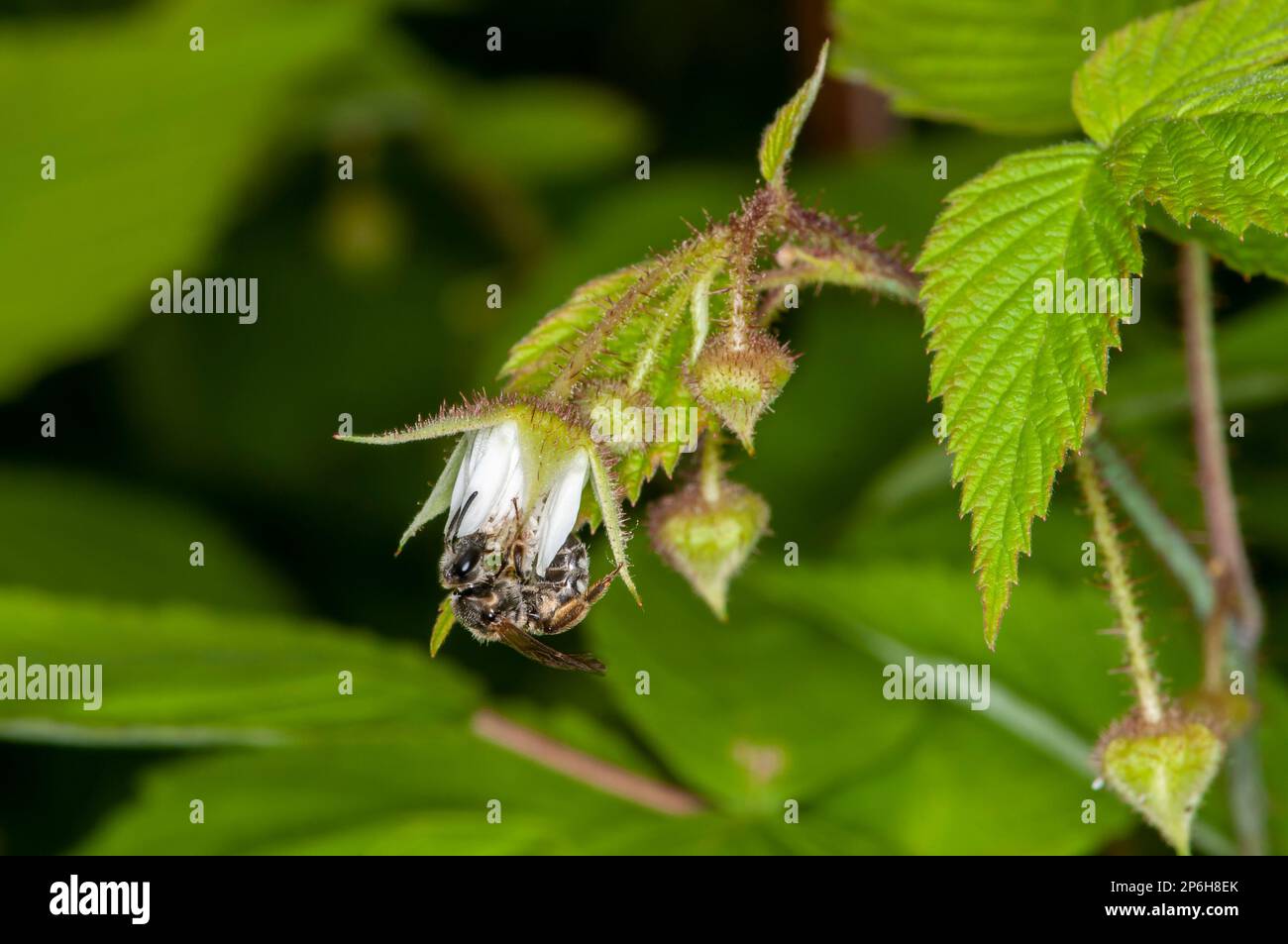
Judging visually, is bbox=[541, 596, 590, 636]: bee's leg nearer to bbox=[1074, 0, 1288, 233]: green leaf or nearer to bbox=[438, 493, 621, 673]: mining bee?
bbox=[438, 493, 621, 673]: mining bee

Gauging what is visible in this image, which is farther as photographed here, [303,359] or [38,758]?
[303,359]

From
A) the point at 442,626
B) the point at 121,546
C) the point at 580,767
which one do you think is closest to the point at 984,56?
the point at 442,626

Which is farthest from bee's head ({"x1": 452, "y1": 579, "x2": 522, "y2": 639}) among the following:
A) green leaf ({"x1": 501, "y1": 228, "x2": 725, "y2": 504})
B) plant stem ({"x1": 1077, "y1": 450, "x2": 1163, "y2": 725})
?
plant stem ({"x1": 1077, "y1": 450, "x2": 1163, "y2": 725})

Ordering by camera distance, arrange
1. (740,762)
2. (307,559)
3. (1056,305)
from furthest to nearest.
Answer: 1. (307,559)
2. (740,762)
3. (1056,305)

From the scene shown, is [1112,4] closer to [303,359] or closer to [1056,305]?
[1056,305]
